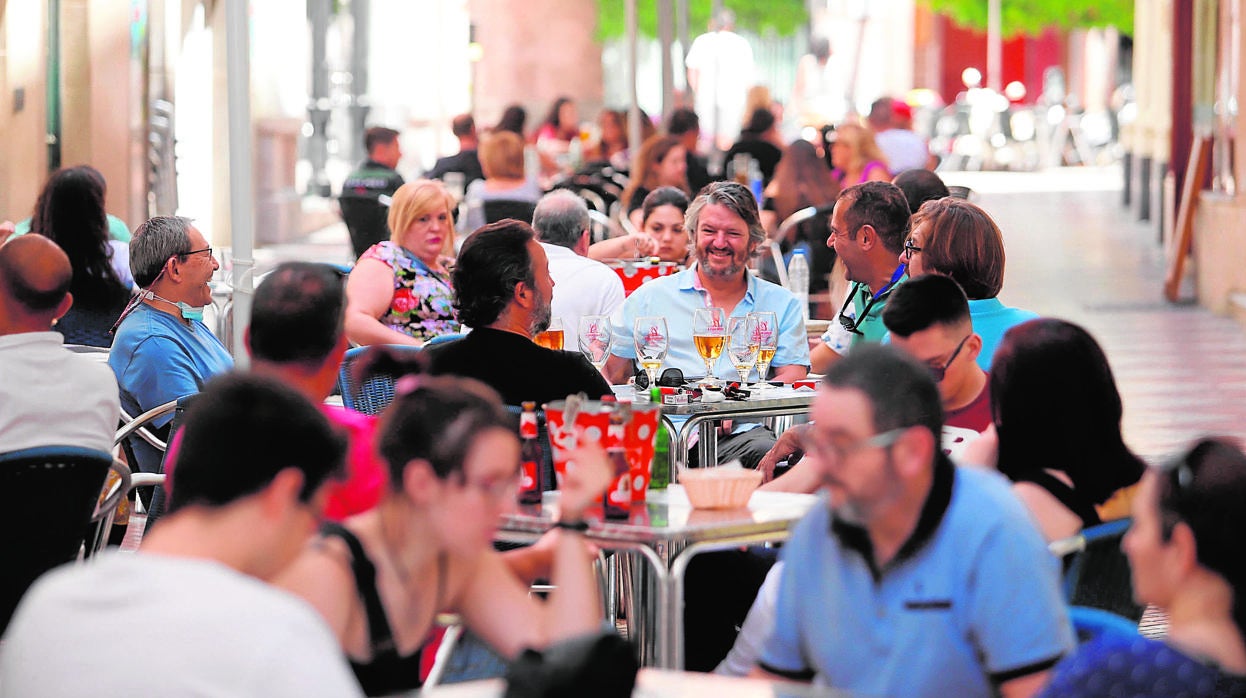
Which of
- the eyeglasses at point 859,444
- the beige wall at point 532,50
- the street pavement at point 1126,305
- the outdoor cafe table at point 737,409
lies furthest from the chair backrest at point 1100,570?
the beige wall at point 532,50

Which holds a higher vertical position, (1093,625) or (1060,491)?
(1060,491)

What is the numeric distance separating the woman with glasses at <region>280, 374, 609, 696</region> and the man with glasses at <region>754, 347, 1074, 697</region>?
450 millimetres

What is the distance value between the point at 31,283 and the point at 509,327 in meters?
1.07

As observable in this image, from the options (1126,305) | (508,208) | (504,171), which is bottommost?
(1126,305)

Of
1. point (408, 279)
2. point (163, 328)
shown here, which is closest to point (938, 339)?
point (163, 328)

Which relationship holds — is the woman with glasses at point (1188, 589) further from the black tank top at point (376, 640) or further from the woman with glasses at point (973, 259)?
the woman with glasses at point (973, 259)

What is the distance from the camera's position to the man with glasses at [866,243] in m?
5.30

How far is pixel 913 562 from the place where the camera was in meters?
2.35

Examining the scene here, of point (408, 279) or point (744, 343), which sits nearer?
point (744, 343)

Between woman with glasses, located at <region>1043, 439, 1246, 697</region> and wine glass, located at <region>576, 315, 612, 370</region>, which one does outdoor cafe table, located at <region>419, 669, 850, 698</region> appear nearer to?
woman with glasses, located at <region>1043, 439, 1246, 697</region>

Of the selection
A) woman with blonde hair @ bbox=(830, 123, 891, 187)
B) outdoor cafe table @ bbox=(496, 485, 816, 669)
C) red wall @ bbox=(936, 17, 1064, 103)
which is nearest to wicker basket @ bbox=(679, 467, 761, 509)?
outdoor cafe table @ bbox=(496, 485, 816, 669)

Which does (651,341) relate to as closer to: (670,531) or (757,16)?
(670,531)

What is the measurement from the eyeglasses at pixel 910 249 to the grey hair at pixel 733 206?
2.46 ft

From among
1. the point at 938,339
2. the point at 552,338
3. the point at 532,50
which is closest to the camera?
the point at 938,339
